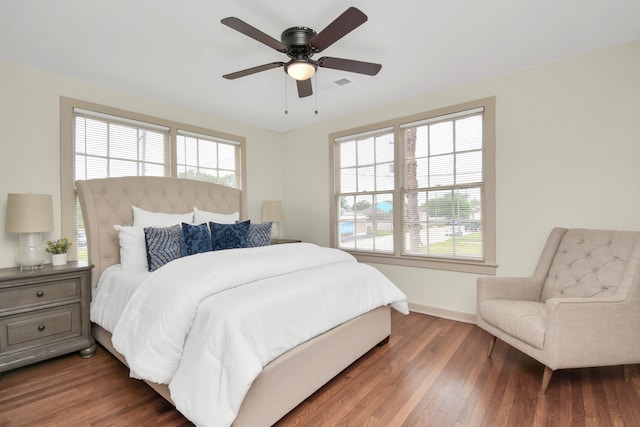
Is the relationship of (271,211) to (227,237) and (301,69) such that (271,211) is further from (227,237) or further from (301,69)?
(301,69)

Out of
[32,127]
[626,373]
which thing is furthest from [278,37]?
[626,373]

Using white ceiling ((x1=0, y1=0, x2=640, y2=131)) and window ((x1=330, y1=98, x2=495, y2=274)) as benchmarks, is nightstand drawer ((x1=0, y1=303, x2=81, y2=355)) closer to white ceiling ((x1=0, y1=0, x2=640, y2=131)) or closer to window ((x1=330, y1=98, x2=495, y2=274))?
white ceiling ((x1=0, y1=0, x2=640, y2=131))

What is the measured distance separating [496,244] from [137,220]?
3.65m

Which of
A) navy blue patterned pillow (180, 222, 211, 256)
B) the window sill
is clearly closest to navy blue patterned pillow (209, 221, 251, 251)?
navy blue patterned pillow (180, 222, 211, 256)

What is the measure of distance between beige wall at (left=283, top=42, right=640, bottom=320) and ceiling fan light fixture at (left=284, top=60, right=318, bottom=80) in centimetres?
190

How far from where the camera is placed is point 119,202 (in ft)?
9.93

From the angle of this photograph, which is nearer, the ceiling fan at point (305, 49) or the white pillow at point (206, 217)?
the ceiling fan at point (305, 49)

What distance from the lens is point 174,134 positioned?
12.0ft

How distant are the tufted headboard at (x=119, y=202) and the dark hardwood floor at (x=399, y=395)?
867 millimetres

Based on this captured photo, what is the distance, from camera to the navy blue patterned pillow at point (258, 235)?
3.32 meters

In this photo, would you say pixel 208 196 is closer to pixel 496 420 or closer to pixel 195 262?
pixel 195 262

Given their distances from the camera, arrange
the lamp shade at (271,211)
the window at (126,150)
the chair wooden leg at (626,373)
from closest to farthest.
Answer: the chair wooden leg at (626,373) < the window at (126,150) < the lamp shade at (271,211)

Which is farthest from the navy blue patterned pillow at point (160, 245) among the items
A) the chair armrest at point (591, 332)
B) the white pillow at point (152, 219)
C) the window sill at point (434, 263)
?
the chair armrest at point (591, 332)

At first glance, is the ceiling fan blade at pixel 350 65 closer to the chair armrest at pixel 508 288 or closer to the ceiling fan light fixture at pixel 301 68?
the ceiling fan light fixture at pixel 301 68
